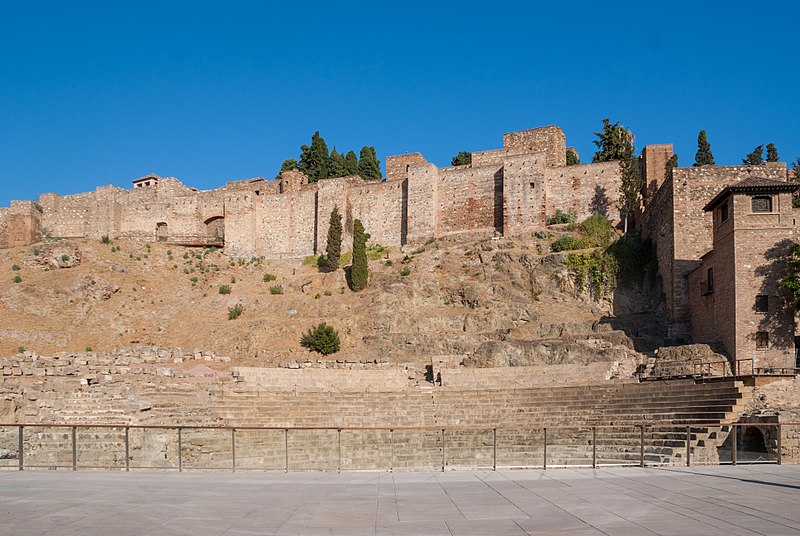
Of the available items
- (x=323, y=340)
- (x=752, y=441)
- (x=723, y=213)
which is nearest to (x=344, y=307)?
(x=323, y=340)

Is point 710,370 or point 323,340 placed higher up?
point 323,340

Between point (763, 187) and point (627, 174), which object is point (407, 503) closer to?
point (763, 187)

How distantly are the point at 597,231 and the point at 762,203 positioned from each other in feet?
43.7

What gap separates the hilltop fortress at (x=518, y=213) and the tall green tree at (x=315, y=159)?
5328mm

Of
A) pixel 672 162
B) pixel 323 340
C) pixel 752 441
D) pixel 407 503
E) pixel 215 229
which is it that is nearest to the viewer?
pixel 407 503

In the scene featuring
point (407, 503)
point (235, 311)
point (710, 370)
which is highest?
point (235, 311)

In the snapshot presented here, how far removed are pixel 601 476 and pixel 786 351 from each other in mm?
15857

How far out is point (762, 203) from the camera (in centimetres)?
2728

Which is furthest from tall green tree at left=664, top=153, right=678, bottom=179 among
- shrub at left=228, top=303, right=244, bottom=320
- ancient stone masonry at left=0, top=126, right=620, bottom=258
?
shrub at left=228, top=303, right=244, bottom=320

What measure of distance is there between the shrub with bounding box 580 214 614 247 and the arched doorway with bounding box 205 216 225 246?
25646 millimetres

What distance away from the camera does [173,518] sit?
9.04 meters

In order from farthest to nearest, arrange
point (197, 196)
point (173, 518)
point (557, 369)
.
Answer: point (197, 196), point (557, 369), point (173, 518)

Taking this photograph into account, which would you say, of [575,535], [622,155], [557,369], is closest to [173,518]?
[575,535]

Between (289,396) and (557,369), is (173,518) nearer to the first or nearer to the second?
(289,396)
